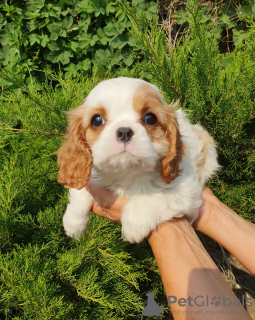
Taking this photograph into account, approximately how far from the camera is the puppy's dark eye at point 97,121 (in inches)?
70.9

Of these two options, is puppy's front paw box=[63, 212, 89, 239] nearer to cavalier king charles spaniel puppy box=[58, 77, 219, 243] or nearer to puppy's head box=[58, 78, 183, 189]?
cavalier king charles spaniel puppy box=[58, 77, 219, 243]

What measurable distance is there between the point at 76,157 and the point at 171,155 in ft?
2.16

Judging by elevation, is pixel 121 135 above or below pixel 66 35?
above

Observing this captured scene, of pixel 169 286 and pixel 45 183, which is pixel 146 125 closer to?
pixel 169 286

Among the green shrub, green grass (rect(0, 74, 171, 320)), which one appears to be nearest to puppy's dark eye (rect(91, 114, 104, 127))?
green grass (rect(0, 74, 171, 320))

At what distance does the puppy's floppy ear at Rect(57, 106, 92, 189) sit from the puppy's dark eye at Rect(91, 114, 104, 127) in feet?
0.46

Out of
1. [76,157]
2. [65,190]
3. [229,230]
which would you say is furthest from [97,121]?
[229,230]

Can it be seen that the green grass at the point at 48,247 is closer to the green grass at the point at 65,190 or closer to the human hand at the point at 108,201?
the green grass at the point at 65,190

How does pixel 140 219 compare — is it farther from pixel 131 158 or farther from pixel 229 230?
pixel 229 230

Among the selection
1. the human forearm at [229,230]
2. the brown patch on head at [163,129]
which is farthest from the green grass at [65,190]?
the brown patch on head at [163,129]

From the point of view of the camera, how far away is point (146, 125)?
5.88ft

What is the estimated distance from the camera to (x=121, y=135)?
159cm

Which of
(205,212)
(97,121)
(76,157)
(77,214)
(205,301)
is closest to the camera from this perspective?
(205,301)

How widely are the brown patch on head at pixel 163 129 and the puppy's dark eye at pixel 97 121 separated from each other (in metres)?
0.24
